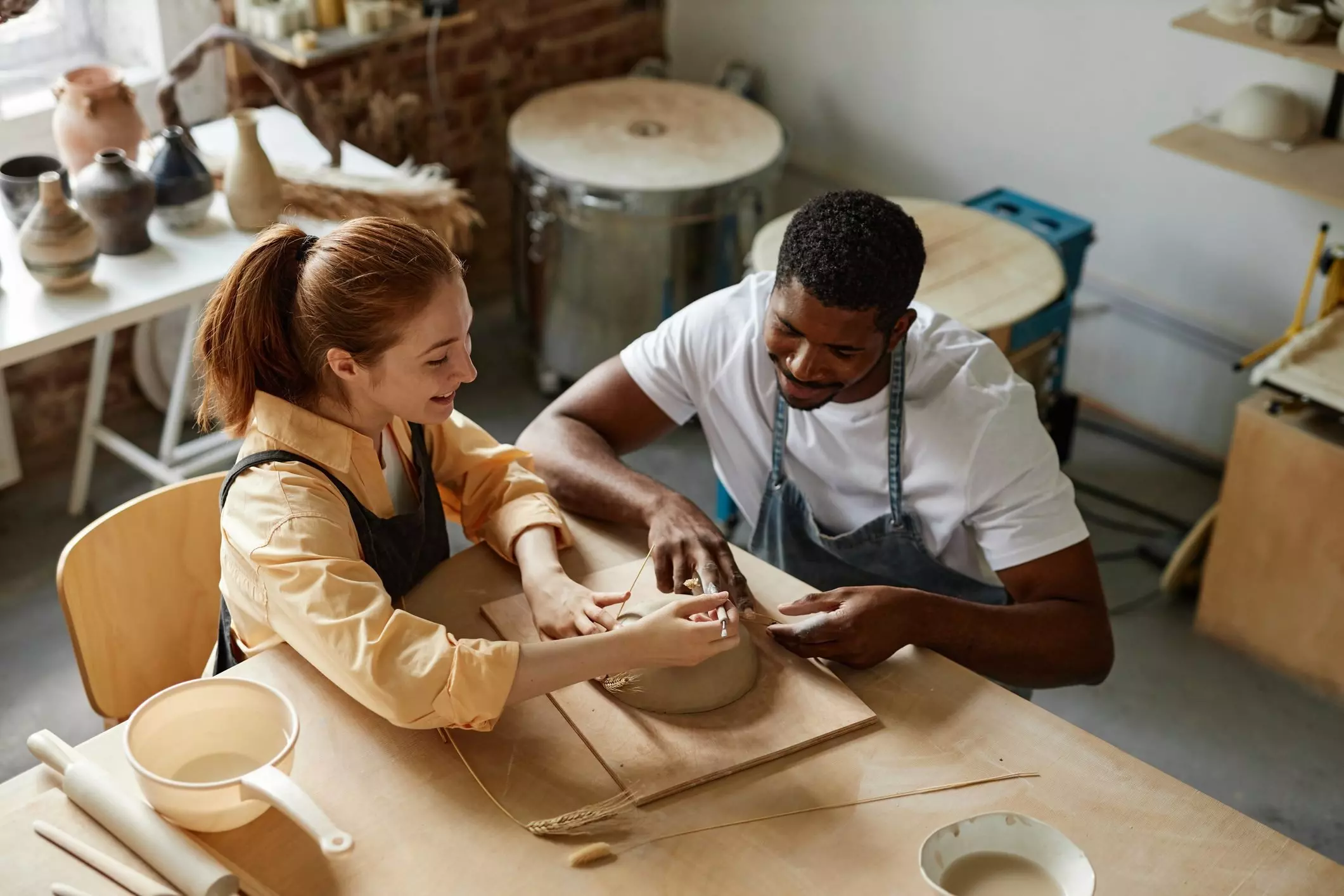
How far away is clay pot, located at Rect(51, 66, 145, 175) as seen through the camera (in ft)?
8.82

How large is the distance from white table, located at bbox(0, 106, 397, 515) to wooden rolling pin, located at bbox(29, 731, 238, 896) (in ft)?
2.32

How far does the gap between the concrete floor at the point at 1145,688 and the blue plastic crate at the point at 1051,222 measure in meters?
0.64

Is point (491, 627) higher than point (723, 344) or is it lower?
lower

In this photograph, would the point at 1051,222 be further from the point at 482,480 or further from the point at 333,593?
the point at 333,593

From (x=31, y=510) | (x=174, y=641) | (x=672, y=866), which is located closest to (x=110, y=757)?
(x=174, y=641)

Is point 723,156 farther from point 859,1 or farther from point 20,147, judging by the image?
point 20,147

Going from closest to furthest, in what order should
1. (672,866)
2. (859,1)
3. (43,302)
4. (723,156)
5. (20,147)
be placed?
(672,866) < (43,302) < (20,147) < (723,156) < (859,1)

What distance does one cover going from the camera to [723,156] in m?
3.40

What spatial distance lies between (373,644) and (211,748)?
0.70 feet

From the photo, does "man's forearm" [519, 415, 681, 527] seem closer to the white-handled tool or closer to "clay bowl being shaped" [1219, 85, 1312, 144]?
the white-handled tool

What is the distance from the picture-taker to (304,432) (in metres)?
1.62

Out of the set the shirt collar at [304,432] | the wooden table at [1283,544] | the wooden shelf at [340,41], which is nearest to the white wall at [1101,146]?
the wooden table at [1283,544]

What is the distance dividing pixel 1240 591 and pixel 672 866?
2.03 metres

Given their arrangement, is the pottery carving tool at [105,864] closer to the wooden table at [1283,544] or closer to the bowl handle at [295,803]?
the bowl handle at [295,803]
